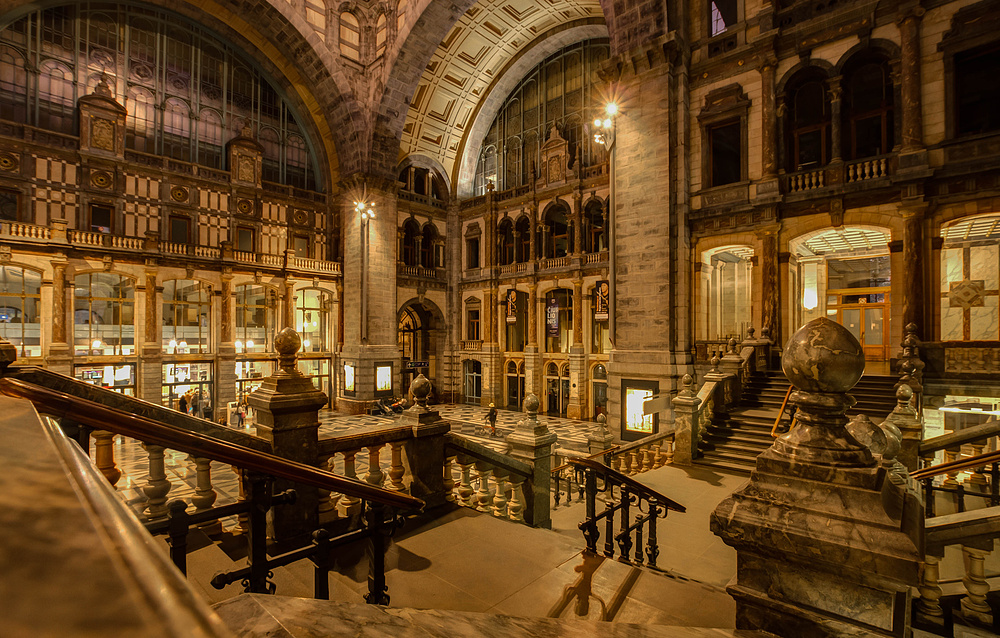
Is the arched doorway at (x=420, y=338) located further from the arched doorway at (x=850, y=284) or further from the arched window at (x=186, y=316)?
the arched doorway at (x=850, y=284)

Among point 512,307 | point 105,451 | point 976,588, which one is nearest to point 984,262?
point 976,588

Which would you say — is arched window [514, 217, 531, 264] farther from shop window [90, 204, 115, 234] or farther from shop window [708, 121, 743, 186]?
shop window [90, 204, 115, 234]

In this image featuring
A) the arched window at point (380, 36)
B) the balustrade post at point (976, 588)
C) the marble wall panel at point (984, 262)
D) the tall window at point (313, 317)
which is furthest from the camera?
the tall window at point (313, 317)

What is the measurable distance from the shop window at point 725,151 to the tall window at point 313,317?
21629 mm

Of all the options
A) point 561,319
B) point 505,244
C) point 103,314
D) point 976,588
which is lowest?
point 976,588

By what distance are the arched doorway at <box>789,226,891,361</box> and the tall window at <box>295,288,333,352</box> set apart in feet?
→ 79.0

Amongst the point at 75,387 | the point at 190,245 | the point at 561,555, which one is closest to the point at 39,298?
the point at 190,245

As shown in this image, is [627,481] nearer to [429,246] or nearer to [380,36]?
[380,36]

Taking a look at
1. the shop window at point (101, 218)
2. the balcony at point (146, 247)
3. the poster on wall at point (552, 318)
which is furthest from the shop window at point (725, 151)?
the shop window at point (101, 218)

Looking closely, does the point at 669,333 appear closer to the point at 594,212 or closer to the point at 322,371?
the point at 594,212

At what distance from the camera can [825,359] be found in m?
2.58

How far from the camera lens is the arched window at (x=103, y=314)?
20.5 meters

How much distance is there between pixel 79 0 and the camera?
2073cm

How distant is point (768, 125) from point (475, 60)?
19.2 meters
